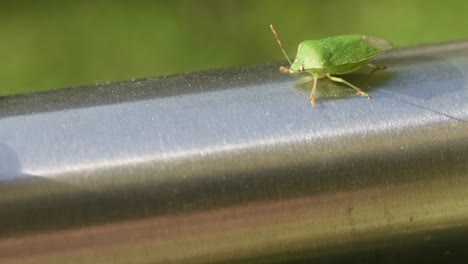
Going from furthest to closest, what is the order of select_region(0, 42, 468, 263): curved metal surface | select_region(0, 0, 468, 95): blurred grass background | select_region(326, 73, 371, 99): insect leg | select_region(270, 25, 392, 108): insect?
select_region(0, 0, 468, 95): blurred grass background
select_region(270, 25, 392, 108): insect
select_region(326, 73, 371, 99): insect leg
select_region(0, 42, 468, 263): curved metal surface

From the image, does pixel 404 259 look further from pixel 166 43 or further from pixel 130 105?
pixel 166 43

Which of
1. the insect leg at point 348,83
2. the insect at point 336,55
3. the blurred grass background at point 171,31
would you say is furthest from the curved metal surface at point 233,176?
the blurred grass background at point 171,31

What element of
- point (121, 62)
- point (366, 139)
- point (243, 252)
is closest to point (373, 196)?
point (366, 139)

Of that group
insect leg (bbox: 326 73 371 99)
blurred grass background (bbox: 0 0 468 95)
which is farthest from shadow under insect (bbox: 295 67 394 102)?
blurred grass background (bbox: 0 0 468 95)

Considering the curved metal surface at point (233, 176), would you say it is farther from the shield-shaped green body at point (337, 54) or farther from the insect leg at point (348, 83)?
the shield-shaped green body at point (337, 54)

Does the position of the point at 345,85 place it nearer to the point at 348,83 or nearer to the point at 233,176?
the point at 348,83

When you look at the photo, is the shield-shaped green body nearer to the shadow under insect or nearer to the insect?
the insect
